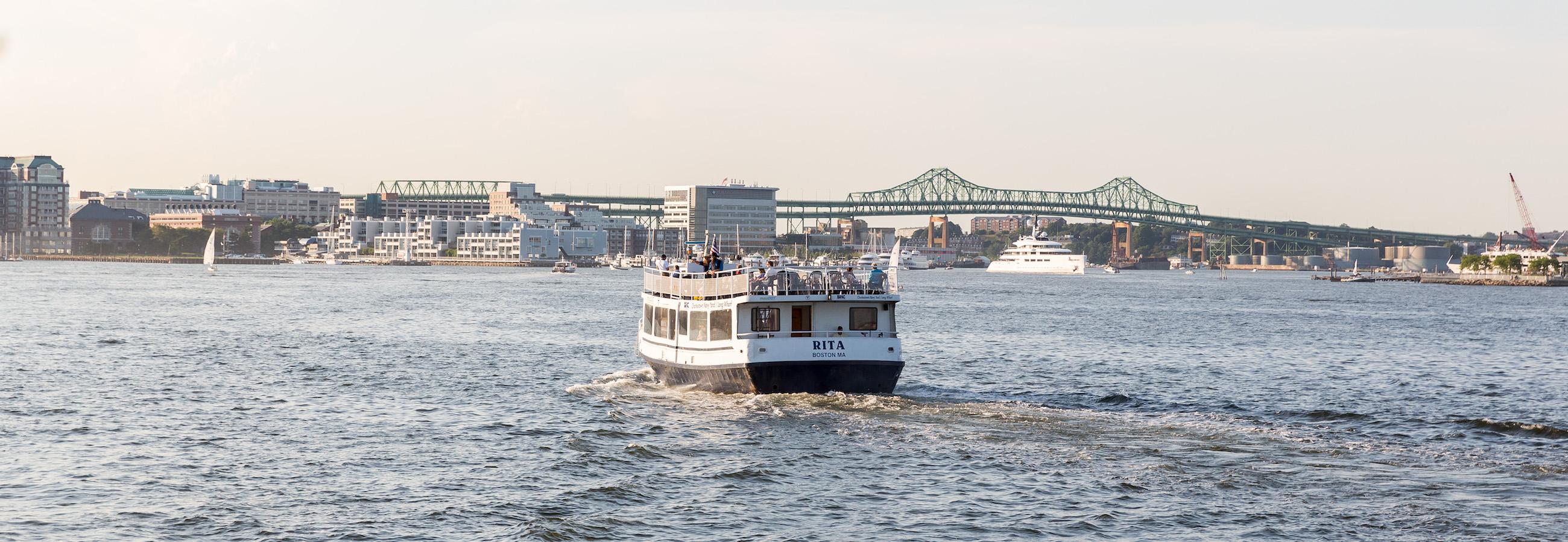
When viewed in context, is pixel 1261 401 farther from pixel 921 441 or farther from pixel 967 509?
pixel 967 509

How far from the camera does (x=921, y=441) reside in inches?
1057

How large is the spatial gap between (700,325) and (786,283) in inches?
115

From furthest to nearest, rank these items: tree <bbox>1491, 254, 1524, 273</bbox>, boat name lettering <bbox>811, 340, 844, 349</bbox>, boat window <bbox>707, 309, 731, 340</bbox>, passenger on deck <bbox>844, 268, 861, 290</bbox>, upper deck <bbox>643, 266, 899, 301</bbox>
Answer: tree <bbox>1491, 254, 1524, 273</bbox> → boat window <bbox>707, 309, 731, 340</bbox> → passenger on deck <bbox>844, 268, 861, 290</bbox> → upper deck <bbox>643, 266, 899, 301</bbox> → boat name lettering <bbox>811, 340, 844, 349</bbox>

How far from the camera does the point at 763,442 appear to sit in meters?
26.8

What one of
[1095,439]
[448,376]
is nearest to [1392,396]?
[1095,439]

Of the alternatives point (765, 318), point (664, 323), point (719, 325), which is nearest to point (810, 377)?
point (765, 318)

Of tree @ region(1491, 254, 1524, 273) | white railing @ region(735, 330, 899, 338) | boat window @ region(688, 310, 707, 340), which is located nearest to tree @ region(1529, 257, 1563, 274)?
tree @ region(1491, 254, 1524, 273)

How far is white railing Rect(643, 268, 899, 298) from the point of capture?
32.0 metres

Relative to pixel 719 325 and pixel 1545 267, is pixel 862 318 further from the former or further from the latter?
pixel 1545 267

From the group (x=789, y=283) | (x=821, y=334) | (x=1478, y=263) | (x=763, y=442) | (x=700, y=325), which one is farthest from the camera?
(x=1478, y=263)

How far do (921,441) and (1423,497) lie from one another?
338 inches

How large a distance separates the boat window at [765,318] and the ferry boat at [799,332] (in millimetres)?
13

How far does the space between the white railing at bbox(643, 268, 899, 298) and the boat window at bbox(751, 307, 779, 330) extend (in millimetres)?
397

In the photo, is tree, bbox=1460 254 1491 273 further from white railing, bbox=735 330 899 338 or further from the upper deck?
white railing, bbox=735 330 899 338
